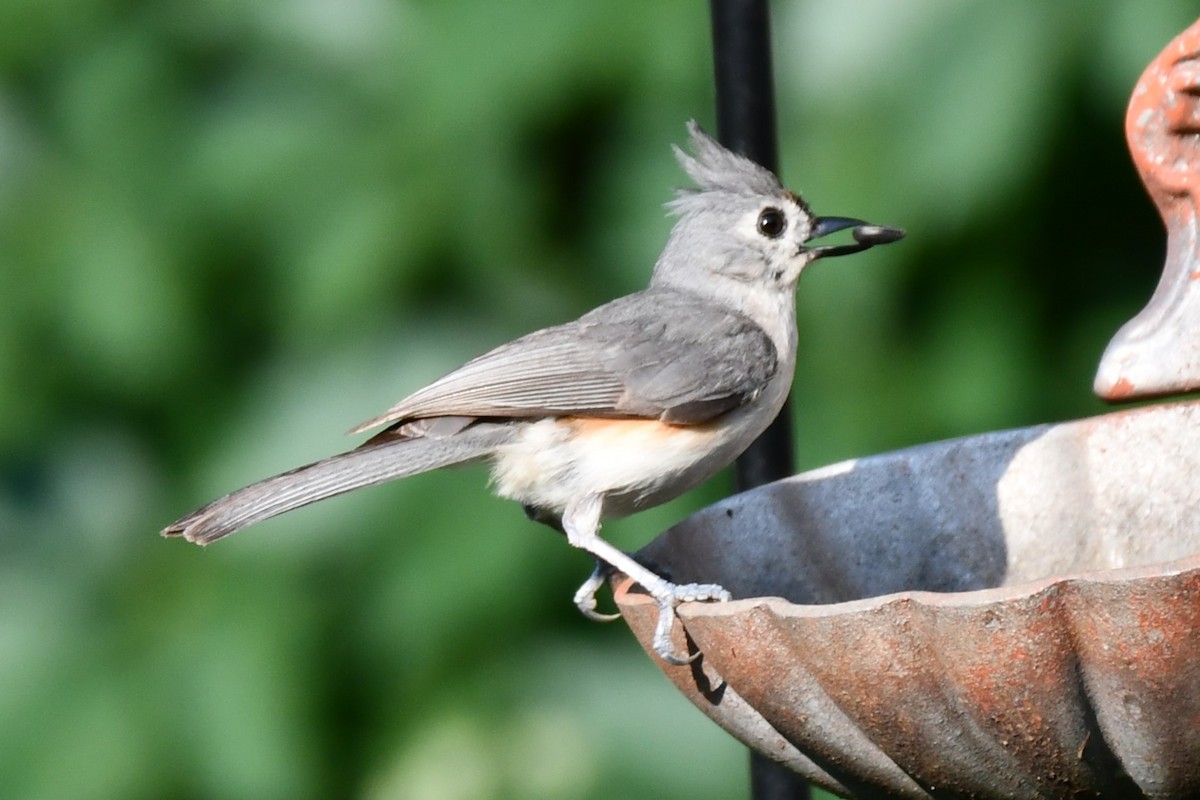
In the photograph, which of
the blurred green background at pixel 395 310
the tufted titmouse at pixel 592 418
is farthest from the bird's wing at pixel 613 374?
the blurred green background at pixel 395 310

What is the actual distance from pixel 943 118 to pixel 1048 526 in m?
0.80

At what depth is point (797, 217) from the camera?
3.08 meters

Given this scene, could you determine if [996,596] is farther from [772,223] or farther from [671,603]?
[772,223]

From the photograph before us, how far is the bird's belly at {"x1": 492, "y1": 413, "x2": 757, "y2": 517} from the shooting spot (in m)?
2.74

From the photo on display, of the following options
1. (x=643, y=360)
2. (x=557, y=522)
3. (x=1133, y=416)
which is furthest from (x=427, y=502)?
(x=1133, y=416)

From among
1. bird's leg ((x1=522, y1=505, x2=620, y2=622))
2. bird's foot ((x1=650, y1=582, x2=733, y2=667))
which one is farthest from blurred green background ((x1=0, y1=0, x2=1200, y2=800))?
bird's foot ((x1=650, y1=582, x2=733, y2=667))

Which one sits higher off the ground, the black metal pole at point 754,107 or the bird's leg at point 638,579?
the black metal pole at point 754,107

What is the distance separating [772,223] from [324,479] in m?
0.95

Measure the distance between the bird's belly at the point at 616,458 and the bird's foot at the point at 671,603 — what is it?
510 millimetres

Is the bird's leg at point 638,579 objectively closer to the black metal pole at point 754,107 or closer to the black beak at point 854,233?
the black metal pole at point 754,107

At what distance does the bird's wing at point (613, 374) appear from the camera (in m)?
2.74

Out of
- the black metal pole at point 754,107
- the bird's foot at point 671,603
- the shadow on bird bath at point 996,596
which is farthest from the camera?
the black metal pole at point 754,107

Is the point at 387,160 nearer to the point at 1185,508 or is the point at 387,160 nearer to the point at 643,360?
the point at 643,360

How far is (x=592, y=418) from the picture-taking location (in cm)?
280
